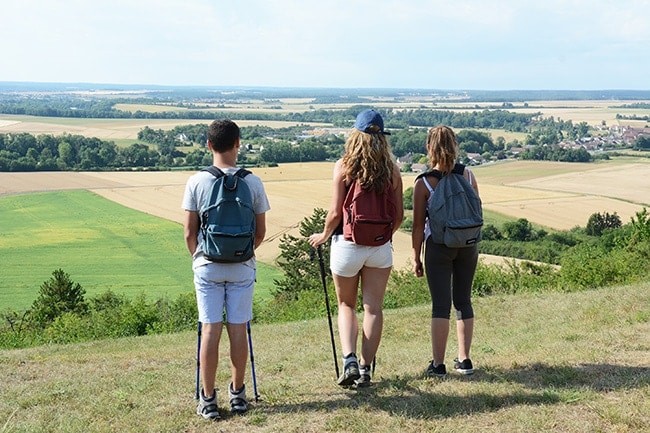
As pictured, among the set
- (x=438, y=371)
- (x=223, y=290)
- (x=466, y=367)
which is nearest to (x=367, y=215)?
(x=223, y=290)

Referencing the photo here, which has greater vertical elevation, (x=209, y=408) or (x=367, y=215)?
(x=367, y=215)

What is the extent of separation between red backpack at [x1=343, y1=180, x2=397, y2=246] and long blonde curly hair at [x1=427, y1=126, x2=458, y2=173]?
57 cm

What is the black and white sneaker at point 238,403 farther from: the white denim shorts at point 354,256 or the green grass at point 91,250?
the green grass at point 91,250

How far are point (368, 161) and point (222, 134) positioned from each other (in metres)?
1.12

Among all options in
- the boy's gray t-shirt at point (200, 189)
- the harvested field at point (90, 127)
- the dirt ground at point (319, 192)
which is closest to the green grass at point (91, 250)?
the dirt ground at point (319, 192)

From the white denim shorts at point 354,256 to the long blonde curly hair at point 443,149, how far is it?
2.65 feet

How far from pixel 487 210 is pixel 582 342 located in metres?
40.6

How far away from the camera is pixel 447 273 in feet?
18.7

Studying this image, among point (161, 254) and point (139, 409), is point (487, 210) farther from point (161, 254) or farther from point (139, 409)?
point (139, 409)

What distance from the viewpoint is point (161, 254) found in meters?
37.9

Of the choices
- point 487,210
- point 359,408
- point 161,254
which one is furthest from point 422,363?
point 487,210

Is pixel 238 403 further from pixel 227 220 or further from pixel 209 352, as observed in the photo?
pixel 227 220

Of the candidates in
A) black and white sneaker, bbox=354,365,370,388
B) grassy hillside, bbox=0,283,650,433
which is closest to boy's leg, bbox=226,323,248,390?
grassy hillside, bbox=0,283,650,433

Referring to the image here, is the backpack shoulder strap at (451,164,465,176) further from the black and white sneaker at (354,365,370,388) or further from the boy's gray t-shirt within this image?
the black and white sneaker at (354,365,370,388)
